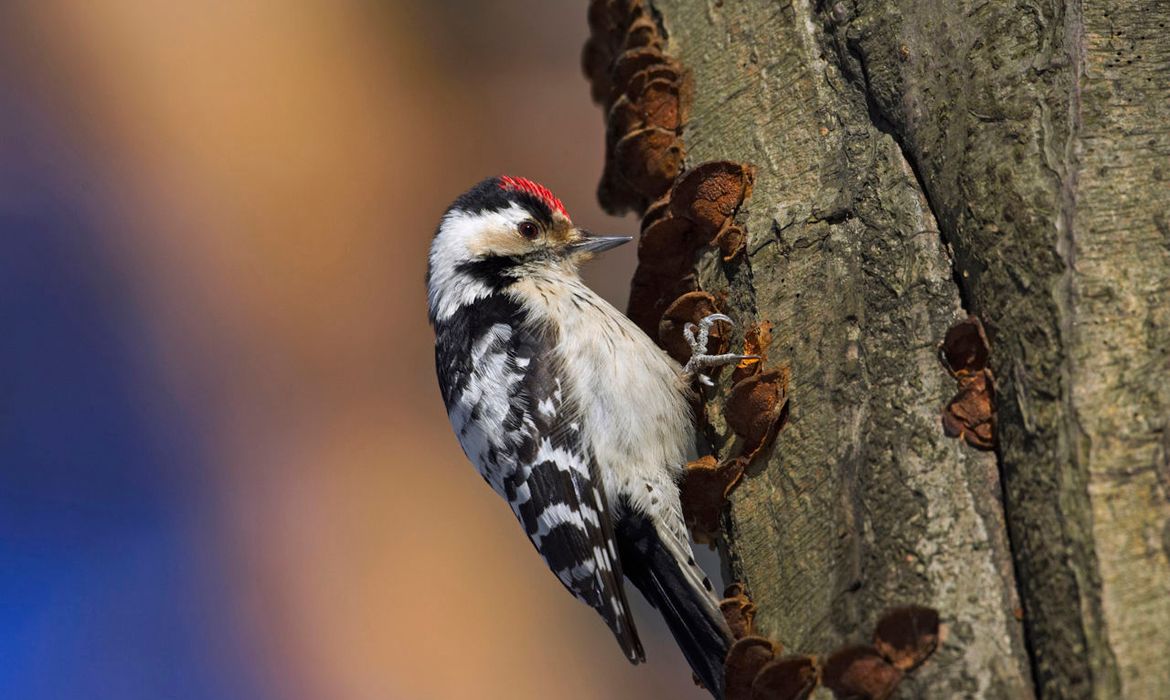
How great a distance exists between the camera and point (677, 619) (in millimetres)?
3055

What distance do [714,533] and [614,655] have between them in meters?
4.83

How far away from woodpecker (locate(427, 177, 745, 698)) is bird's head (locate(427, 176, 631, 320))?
3 centimetres

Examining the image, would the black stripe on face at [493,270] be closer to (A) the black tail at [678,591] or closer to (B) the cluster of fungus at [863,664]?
(A) the black tail at [678,591]

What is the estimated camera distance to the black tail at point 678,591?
288 centimetres

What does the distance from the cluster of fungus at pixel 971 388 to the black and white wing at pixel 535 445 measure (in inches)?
53.9

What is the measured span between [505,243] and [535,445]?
0.96 m

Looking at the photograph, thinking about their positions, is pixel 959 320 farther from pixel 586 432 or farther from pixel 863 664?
pixel 586 432

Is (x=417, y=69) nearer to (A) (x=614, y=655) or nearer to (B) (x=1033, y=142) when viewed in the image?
(A) (x=614, y=655)

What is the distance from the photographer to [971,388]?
2.08 metres

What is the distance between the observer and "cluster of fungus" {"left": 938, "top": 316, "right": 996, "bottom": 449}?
2.05 m

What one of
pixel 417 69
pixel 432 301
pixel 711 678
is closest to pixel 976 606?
pixel 711 678

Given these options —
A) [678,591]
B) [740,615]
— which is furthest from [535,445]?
[740,615]

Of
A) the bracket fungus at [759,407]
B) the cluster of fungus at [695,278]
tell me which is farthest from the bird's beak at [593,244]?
the bracket fungus at [759,407]

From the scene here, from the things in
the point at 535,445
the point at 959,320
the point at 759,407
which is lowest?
the point at 535,445
